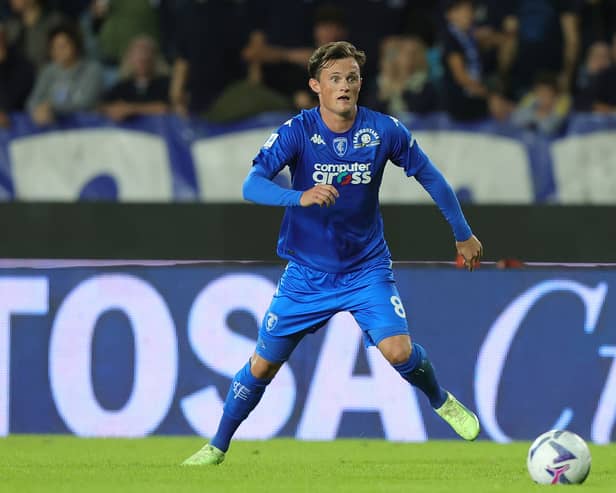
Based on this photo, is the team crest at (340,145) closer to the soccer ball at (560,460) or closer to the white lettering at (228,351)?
the soccer ball at (560,460)

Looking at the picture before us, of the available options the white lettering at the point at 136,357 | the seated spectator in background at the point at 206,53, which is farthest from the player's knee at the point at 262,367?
the seated spectator in background at the point at 206,53

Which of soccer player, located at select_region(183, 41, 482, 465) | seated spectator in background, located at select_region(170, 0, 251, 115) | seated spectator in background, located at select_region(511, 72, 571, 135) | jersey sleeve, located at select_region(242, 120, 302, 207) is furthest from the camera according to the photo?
seated spectator in background, located at select_region(170, 0, 251, 115)

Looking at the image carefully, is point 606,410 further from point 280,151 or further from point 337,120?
point 280,151

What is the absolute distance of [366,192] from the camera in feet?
23.9

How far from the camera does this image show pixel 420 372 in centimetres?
725

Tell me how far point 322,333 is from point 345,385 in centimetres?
36

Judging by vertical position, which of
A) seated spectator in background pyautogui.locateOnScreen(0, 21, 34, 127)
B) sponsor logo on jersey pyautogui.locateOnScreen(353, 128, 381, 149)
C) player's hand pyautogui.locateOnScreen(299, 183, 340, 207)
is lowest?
seated spectator in background pyautogui.locateOnScreen(0, 21, 34, 127)

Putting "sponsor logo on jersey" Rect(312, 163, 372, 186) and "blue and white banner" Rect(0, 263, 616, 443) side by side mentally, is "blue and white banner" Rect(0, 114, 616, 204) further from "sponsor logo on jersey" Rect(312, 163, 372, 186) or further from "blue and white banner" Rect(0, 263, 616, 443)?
"sponsor logo on jersey" Rect(312, 163, 372, 186)

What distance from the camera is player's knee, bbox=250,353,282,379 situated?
24.1 ft

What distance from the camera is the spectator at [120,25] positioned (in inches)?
489

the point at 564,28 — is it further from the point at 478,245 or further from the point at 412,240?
the point at 478,245

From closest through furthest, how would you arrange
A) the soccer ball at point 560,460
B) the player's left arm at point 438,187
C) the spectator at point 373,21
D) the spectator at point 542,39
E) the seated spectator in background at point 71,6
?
1. the soccer ball at point 560,460
2. the player's left arm at point 438,187
3. the spectator at point 373,21
4. the spectator at point 542,39
5. the seated spectator in background at point 71,6

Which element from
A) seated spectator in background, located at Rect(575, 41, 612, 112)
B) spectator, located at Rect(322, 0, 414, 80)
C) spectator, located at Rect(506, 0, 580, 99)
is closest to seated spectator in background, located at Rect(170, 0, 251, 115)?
spectator, located at Rect(322, 0, 414, 80)

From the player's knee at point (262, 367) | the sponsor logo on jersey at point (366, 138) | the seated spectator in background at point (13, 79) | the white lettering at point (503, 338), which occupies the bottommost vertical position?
the white lettering at point (503, 338)
